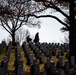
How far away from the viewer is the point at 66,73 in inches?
449

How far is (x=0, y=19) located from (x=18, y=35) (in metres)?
36.9

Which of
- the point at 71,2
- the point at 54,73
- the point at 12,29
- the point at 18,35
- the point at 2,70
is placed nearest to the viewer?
the point at 2,70

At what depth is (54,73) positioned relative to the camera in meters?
11.2

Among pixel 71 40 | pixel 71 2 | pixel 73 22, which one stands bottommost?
pixel 71 40

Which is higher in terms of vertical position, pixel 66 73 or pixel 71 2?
pixel 71 2

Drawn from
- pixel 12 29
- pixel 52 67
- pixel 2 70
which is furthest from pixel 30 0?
pixel 12 29

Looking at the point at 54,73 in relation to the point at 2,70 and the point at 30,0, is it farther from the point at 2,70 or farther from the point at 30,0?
the point at 30,0

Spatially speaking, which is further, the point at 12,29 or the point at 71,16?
the point at 12,29

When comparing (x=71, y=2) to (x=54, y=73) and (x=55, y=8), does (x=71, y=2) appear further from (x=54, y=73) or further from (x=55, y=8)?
(x=54, y=73)

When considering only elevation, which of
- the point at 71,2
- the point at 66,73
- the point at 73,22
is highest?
the point at 71,2

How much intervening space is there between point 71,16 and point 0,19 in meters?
18.7

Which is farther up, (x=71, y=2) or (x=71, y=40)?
(x=71, y=2)

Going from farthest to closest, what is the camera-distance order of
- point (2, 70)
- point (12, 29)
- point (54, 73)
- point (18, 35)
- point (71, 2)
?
point (18, 35), point (12, 29), point (71, 2), point (54, 73), point (2, 70)

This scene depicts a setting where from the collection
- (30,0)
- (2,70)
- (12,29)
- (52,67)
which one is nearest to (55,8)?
(30,0)
